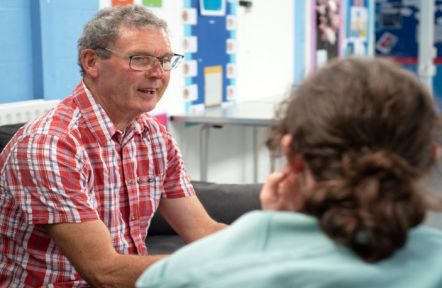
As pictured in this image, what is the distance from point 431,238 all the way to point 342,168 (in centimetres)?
17

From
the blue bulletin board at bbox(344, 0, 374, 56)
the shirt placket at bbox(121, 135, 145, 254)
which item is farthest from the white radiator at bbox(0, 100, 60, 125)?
the blue bulletin board at bbox(344, 0, 374, 56)

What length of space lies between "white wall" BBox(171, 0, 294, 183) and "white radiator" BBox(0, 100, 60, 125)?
137 cm

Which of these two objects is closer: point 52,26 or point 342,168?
point 342,168

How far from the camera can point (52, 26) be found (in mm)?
2881

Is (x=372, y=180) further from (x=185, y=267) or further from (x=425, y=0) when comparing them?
(x=425, y=0)

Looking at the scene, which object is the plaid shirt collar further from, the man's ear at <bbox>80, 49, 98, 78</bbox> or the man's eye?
the man's eye

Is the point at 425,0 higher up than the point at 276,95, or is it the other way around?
the point at 425,0

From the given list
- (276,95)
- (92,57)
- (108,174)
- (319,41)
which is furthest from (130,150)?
(319,41)

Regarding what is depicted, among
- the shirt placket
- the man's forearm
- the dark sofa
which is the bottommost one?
the dark sofa

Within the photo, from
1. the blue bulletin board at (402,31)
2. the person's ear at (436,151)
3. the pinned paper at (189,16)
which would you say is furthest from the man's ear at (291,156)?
the blue bulletin board at (402,31)

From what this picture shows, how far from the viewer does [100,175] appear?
5.75ft

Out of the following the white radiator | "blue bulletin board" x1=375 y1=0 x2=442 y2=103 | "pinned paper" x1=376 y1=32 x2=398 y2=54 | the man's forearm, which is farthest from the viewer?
"pinned paper" x1=376 y1=32 x2=398 y2=54

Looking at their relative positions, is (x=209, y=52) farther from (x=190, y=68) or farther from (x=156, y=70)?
(x=156, y=70)

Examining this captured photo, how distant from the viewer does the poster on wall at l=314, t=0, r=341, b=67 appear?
577 centimetres
